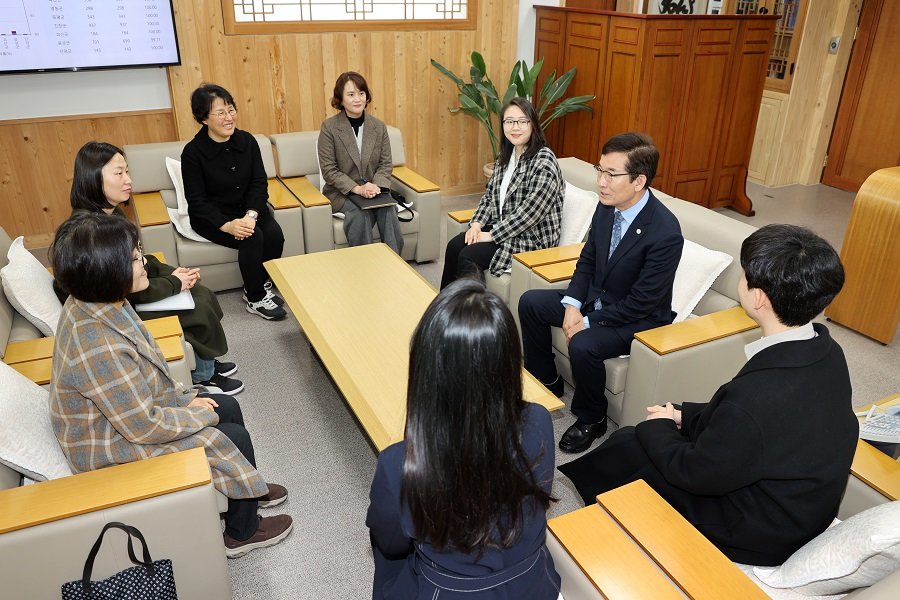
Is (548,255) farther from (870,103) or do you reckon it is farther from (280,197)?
(870,103)

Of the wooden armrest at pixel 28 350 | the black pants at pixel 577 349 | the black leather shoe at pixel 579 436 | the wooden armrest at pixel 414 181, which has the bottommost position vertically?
the black leather shoe at pixel 579 436

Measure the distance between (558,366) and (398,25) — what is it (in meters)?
3.10

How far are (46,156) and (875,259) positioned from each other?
16.1 ft

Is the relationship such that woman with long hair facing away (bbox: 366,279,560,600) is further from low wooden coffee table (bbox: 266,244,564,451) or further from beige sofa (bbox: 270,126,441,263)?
beige sofa (bbox: 270,126,441,263)

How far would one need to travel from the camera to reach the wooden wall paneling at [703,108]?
4645 mm

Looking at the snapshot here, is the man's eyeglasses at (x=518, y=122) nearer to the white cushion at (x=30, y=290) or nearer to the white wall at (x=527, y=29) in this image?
the white cushion at (x=30, y=290)

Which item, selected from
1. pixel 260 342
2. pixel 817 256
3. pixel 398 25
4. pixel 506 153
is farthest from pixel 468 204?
pixel 817 256

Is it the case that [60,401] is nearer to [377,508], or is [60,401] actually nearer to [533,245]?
[377,508]

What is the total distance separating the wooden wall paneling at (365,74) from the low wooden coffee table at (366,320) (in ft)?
5.76

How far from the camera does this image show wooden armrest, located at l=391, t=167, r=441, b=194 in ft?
13.6

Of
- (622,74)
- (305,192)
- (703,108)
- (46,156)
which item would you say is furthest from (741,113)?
(46,156)

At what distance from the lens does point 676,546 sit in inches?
58.4

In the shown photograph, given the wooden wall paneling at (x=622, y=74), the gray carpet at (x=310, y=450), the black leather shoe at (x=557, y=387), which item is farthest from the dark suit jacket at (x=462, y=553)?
the wooden wall paneling at (x=622, y=74)

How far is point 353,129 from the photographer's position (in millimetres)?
4000
